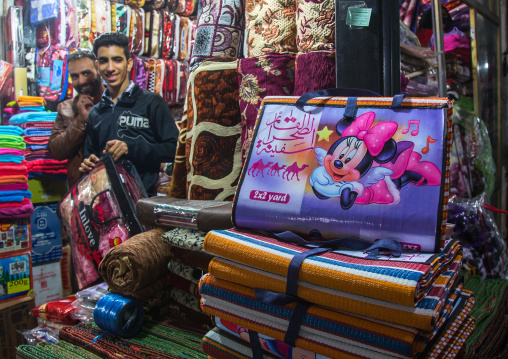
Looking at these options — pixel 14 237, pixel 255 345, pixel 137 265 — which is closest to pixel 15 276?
pixel 14 237

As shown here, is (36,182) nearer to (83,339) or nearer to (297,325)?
(83,339)

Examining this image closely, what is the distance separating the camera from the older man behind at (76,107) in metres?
2.24

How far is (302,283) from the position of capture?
620 millimetres

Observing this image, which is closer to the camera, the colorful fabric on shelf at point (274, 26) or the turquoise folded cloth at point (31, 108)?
the colorful fabric on shelf at point (274, 26)

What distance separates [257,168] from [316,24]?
1.51 feet

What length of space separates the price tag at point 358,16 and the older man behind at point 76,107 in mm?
1710

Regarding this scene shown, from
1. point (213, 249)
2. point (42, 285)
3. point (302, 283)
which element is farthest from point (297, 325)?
point (42, 285)

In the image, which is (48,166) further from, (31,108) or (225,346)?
(225,346)

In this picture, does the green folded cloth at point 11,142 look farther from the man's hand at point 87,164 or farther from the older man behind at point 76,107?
the man's hand at point 87,164

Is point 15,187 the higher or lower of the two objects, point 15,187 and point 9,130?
the lower

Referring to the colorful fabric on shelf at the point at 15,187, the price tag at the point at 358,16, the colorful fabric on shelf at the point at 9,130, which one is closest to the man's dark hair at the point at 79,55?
the colorful fabric on shelf at the point at 9,130

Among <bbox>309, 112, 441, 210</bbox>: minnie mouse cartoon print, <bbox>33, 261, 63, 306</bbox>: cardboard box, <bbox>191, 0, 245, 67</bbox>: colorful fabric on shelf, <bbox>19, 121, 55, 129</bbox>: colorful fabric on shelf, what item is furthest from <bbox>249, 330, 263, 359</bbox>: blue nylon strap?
<bbox>19, 121, 55, 129</bbox>: colorful fabric on shelf

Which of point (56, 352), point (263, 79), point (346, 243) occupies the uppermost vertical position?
point (263, 79)

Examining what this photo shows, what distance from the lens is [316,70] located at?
39.6 inches
